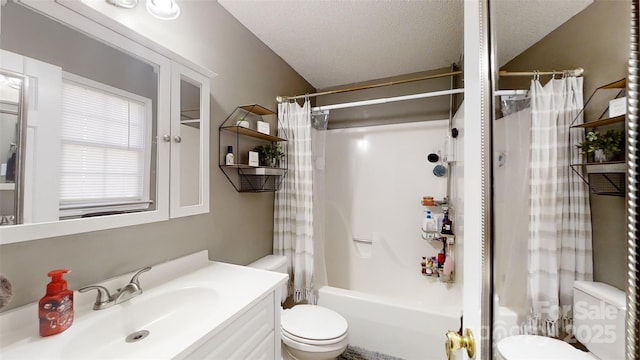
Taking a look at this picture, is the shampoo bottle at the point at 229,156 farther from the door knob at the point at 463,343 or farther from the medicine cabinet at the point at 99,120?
the door knob at the point at 463,343

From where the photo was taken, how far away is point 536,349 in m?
0.41

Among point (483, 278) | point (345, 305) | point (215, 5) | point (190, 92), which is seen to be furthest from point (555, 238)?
point (215, 5)

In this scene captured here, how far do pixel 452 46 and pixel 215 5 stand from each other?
1.72 meters

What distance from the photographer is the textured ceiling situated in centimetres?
148

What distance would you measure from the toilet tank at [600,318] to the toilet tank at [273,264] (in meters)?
1.54

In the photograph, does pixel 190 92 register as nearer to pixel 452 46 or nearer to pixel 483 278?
pixel 483 278

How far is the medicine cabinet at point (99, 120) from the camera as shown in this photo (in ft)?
2.45

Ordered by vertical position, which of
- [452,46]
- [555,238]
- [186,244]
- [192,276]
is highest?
[452,46]

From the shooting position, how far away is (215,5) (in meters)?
1.46

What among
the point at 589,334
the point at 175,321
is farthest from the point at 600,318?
the point at 175,321

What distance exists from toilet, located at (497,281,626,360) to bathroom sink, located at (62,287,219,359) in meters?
0.86

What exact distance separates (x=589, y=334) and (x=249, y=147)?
1709 millimetres

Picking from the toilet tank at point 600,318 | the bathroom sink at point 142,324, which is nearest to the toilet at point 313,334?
the bathroom sink at point 142,324

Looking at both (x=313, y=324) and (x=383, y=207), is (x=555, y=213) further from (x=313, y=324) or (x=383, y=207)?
(x=383, y=207)
